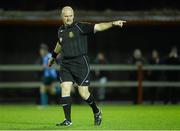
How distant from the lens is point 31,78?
23.8m

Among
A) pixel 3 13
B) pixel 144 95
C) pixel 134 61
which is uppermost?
pixel 3 13

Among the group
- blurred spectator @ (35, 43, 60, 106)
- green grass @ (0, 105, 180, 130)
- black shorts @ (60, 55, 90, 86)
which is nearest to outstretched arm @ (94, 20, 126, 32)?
black shorts @ (60, 55, 90, 86)

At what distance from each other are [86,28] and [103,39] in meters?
12.0

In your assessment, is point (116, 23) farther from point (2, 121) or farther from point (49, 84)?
point (49, 84)

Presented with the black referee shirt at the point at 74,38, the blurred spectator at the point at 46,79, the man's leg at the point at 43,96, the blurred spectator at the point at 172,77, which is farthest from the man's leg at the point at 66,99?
the blurred spectator at the point at 172,77

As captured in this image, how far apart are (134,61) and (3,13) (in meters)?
4.86

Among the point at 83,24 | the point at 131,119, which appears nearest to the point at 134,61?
the point at 131,119

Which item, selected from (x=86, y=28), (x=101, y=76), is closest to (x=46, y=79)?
(x=101, y=76)

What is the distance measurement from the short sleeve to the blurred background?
926cm

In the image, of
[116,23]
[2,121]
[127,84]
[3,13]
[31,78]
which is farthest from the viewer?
[31,78]

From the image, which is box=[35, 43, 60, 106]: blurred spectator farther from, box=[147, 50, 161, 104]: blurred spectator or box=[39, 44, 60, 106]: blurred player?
box=[147, 50, 161, 104]: blurred spectator

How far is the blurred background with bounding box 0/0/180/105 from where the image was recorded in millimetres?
22047

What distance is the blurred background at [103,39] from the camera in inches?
868

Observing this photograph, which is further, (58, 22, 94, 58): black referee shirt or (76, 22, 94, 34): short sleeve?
(58, 22, 94, 58): black referee shirt
